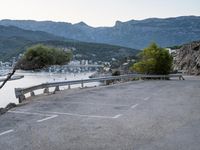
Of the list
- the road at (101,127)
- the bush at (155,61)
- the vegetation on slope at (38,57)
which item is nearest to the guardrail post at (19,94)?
the road at (101,127)

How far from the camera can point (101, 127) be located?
1115 centimetres

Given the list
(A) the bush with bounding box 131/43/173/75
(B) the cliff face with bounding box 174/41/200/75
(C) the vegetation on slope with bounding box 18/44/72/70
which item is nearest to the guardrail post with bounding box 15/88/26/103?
(C) the vegetation on slope with bounding box 18/44/72/70

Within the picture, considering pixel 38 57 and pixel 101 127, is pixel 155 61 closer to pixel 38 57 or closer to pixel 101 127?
pixel 38 57

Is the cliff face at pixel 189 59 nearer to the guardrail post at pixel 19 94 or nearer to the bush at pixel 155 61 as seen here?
the bush at pixel 155 61

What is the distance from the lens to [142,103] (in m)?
17.6

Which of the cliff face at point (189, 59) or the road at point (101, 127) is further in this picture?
the cliff face at point (189, 59)

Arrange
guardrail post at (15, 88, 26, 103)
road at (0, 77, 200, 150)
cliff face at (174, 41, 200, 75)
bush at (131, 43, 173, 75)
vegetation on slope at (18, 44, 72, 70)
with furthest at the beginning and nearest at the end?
cliff face at (174, 41, 200, 75), bush at (131, 43, 173, 75), vegetation on slope at (18, 44, 72, 70), guardrail post at (15, 88, 26, 103), road at (0, 77, 200, 150)

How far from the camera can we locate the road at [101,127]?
885 cm

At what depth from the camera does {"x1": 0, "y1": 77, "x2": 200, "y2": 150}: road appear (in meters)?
8.85

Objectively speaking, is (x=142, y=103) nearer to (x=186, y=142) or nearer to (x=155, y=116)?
(x=155, y=116)

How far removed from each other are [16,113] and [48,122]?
272 cm

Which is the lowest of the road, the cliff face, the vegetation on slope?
the cliff face

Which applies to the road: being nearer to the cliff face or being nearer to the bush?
the bush

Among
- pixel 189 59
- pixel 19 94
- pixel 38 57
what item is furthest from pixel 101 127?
pixel 189 59
